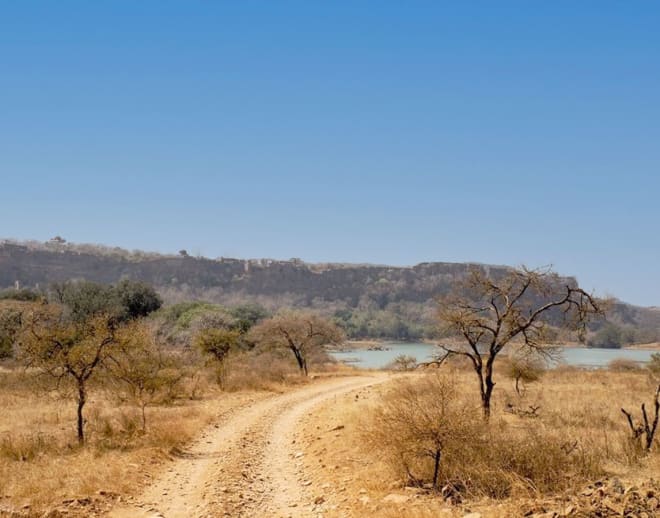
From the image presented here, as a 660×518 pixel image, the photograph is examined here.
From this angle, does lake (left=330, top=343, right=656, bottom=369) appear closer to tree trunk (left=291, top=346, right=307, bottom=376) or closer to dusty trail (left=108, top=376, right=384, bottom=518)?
tree trunk (left=291, top=346, right=307, bottom=376)

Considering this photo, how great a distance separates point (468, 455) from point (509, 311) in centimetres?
682

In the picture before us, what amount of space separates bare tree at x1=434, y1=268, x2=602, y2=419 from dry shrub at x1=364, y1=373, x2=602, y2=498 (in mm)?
5073

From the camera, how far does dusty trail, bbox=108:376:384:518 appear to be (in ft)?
29.4

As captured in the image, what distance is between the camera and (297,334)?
4125 centimetres

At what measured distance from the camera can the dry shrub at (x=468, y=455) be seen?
28.9 ft

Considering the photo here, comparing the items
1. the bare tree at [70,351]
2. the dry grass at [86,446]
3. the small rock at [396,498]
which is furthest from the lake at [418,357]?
the small rock at [396,498]

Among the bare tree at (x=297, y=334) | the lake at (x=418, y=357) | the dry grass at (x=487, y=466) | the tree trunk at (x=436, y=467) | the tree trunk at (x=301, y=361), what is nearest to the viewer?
the dry grass at (x=487, y=466)

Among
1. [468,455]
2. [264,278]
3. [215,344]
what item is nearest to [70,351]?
[468,455]

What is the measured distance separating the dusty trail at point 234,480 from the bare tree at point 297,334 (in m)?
23.2

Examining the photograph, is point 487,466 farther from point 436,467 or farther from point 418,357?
point 418,357

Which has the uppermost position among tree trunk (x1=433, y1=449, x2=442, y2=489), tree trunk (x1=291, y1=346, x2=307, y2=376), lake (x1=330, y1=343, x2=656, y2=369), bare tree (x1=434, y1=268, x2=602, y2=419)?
bare tree (x1=434, y1=268, x2=602, y2=419)

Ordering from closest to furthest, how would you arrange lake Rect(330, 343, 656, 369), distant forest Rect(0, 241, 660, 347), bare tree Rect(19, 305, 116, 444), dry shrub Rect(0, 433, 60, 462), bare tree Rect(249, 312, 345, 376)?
dry shrub Rect(0, 433, 60, 462), bare tree Rect(19, 305, 116, 444), bare tree Rect(249, 312, 345, 376), lake Rect(330, 343, 656, 369), distant forest Rect(0, 241, 660, 347)

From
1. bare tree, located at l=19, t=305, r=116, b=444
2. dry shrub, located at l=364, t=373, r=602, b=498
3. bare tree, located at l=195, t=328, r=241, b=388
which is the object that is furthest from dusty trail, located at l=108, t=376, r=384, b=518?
bare tree, located at l=195, t=328, r=241, b=388

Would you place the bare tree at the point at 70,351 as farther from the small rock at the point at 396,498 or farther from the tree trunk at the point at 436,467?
the tree trunk at the point at 436,467
